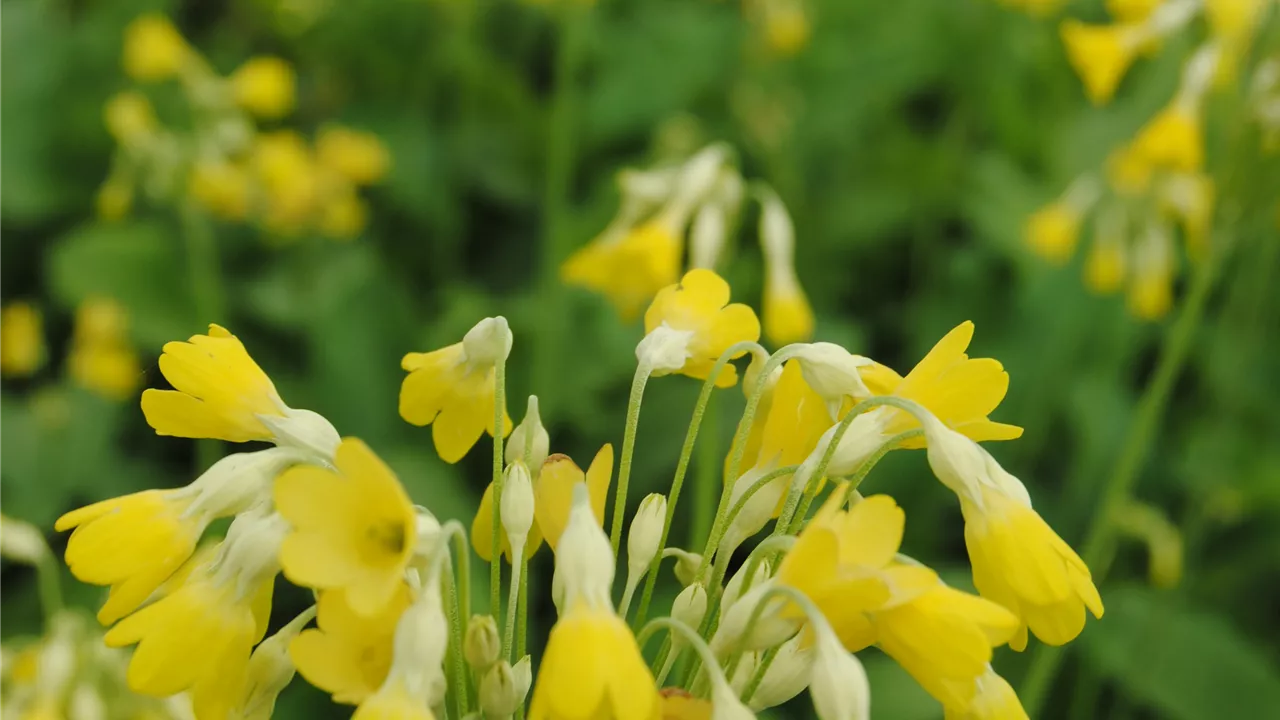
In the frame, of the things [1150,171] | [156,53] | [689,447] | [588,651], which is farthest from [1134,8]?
[156,53]

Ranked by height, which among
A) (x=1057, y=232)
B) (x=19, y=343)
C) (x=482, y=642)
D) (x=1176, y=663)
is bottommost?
(x=1176, y=663)

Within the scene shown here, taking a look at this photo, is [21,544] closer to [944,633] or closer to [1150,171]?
[944,633]

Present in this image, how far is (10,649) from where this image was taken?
5.97 ft

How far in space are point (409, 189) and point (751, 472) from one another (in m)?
2.75

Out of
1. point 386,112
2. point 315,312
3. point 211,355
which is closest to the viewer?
point 211,355

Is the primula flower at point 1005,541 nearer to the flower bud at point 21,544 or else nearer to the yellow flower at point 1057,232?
the flower bud at point 21,544

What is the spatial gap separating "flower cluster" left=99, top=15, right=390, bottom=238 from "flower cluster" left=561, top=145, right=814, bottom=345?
1218 millimetres

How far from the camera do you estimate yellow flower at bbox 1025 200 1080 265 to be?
9.38 feet

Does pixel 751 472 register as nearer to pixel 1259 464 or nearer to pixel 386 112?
pixel 1259 464

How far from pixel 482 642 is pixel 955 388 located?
0.42 m

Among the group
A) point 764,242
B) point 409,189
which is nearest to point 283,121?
point 409,189

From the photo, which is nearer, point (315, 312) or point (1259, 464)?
point (1259, 464)

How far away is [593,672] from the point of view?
0.76 meters

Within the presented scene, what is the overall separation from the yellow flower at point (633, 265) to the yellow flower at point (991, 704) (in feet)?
4.48
